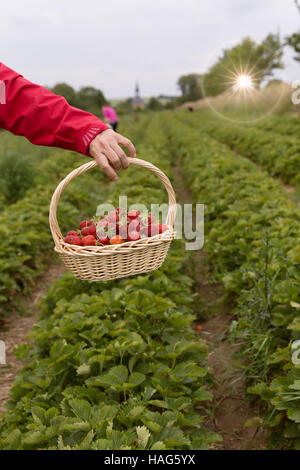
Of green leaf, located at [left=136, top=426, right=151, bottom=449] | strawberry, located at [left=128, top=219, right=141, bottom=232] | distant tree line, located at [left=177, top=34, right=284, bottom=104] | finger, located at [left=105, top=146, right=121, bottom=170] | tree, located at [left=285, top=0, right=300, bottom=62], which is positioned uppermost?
distant tree line, located at [left=177, top=34, right=284, bottom=104]

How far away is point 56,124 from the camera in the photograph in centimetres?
156

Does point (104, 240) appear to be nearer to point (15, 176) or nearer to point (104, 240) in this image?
point (104, 240)

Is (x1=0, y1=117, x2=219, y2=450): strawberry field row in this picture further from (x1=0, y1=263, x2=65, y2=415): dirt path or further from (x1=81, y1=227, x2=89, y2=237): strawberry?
(x1=81, y1=227, x2=89, y2=237): strawberry

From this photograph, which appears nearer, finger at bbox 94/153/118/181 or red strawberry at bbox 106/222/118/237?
finger at bbox 94/153/118/181

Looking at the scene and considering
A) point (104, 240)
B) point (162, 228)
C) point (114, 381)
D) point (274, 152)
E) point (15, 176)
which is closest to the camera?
point (104, 240)

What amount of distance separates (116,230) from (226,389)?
2035 mm

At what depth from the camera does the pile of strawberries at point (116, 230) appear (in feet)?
6.22

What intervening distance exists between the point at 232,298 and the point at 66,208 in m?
3.39

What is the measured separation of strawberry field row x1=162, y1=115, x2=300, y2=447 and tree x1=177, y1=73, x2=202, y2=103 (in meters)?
81.0

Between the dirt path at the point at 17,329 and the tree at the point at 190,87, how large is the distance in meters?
82.0

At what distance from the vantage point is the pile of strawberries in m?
1.90

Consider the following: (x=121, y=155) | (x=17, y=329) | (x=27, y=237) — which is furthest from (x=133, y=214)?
(x=27, y=237)

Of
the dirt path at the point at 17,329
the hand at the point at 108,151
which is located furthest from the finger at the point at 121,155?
the dirt path at the point at 17,329

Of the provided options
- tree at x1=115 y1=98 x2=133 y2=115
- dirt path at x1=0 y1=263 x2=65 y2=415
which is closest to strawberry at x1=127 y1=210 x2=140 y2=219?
dirt path at x1=0 y1=263 x2=65 y2=415
